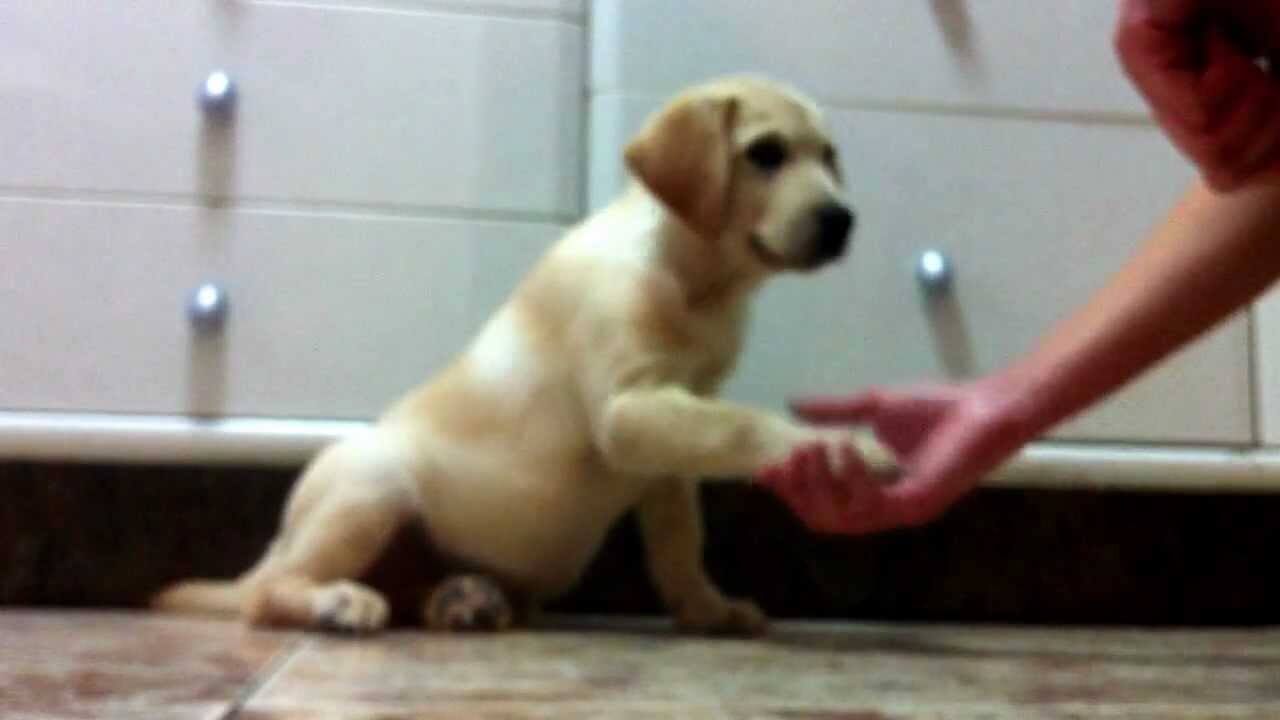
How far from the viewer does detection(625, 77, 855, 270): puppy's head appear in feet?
4.46

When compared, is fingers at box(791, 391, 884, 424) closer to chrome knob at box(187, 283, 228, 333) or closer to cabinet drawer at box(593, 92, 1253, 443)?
cabinet drawer at box(593, 92, 1253, 443)

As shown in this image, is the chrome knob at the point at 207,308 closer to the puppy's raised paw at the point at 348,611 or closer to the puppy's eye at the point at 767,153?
the puppy's raised paw at the point at 348,611

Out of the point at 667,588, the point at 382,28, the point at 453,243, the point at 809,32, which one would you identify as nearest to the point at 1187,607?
the point at 667,588

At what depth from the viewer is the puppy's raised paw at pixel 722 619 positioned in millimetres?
1372

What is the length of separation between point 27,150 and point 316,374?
0.39 meters

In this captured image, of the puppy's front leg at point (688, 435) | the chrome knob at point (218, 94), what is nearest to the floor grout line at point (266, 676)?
the puppy's front leg at point (688, 435)

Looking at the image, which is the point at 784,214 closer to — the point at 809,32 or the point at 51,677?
the point at 809,32

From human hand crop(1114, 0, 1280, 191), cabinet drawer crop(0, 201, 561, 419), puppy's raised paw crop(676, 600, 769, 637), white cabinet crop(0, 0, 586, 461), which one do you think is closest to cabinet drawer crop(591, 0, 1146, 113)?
white cabinet crop(0, 0, 586, 461)

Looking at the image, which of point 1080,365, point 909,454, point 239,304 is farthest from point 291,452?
point 1080,365

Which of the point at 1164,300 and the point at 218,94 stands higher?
the point at 218,94

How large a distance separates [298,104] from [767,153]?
533mm

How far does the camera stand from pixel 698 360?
1354mm

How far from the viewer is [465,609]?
1308 millimetres

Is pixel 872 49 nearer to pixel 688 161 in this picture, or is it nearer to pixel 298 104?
pixel 688 161
